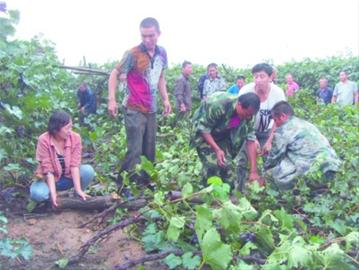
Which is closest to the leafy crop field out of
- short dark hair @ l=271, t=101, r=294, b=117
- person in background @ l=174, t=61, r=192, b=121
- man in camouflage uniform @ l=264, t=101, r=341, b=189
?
man in camouflage uniform @ l=264, t=101, r=341, b=189

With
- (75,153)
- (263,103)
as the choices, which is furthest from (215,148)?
(75,153)

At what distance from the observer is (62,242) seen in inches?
192

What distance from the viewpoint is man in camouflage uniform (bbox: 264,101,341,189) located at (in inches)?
214

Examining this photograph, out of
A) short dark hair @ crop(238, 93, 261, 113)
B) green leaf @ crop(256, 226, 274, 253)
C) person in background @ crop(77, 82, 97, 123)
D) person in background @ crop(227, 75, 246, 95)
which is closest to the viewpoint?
green leaf @ crop(256, 226, 274, 253)

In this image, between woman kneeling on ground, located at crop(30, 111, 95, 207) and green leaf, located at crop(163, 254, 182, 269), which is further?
woman kneeling on ground, located at crop(30, 111, 95, 207)

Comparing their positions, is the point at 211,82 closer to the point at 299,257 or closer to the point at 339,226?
the point at 339,226

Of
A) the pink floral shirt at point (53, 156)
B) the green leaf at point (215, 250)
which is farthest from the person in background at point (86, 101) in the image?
the green leaf at point (215, 250)

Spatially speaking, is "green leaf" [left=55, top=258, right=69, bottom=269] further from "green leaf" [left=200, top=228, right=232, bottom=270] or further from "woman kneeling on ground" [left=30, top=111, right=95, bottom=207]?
"green leaf" [left=200, top=228, right=232, bottom=270]

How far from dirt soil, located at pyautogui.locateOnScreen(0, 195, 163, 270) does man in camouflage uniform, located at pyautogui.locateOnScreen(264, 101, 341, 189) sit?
5.31ft

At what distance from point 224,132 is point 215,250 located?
209cm

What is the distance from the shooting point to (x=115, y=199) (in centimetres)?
538

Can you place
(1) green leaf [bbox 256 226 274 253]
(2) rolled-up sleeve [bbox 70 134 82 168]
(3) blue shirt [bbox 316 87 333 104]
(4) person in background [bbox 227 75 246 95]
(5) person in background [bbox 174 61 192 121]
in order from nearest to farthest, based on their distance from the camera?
(1) green leaf [bbox 256 226 274 253]
(2) rolled-up sleeve [bbox 70 134 82 168]
(4) person in background [bbox 227 75 246 95]
(5) person in background [bbox 174 61 192 121]
(3) blue shirt [bbox 316 87 333 104]

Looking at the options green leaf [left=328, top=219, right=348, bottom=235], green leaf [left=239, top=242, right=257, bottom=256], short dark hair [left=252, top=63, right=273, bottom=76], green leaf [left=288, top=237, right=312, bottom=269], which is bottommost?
green leaf [left=328, top=219, right=348, bottom=235]

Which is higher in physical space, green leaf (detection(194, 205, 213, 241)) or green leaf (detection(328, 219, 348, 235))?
green leaf (detection(194, 205, 213, 241))
